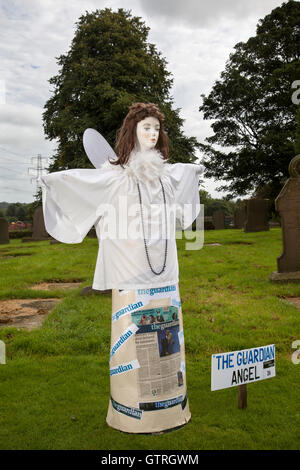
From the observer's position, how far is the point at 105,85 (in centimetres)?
1969

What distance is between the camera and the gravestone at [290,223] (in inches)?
327

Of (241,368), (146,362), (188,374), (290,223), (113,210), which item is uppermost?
(113,210)

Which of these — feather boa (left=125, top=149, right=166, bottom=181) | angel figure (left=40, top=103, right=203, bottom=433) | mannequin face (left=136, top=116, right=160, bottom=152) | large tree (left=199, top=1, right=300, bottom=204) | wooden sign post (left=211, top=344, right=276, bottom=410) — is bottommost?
wooden sign post (left=211, top=344, right=276, bottom=410)

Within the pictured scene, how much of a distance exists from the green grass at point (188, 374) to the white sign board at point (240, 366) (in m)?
0.31

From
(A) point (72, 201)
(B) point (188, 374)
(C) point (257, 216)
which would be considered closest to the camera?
(A) point (72, 201)

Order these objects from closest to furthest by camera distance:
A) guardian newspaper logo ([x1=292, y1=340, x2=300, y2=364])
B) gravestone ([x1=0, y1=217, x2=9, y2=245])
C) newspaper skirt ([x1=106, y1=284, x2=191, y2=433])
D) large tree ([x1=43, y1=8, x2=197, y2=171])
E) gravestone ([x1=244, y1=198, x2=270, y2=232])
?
newspaper skirt ([x1=106, y1=284, x2=191, y2=433])
guardian newspaper logo ([x1=292, y1=340, x2=300, y2=364])
gravestone ([x1=244, y1=198, x2=270, y2=232])
large tree ([x1=43, y1=8, x2=197, y2=171])
gravestone ([x1=0, y1=217, x2=9, y2=245])

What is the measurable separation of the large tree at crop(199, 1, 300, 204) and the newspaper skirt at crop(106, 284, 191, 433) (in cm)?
1877

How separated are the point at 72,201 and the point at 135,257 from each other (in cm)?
63

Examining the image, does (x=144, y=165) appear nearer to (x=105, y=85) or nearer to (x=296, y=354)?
(x=296, y=354)

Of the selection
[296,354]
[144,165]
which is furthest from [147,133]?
[296,354]

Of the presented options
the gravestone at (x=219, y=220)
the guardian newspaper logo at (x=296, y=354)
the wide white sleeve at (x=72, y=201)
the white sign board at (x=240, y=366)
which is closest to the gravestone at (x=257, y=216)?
the gravestone at (x=219, y=220)

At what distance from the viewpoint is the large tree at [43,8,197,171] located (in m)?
19.9

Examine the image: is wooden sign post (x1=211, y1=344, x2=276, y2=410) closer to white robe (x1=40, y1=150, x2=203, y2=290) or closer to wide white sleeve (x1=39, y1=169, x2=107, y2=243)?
white robe (x1=40, y1=150, x2=203, y2=290)

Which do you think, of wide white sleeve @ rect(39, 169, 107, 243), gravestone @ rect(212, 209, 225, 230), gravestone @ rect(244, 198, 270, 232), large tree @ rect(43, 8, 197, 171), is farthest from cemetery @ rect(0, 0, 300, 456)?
gravestone @ rect(212, 209, 225, 230)
